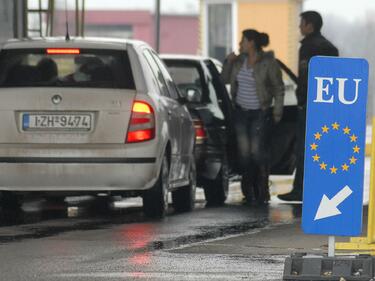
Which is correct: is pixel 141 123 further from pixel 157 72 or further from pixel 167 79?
pixel 167 79

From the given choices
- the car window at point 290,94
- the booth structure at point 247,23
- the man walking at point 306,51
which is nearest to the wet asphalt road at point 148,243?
the man walking at point 306,51

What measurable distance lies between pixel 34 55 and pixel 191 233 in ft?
8.30

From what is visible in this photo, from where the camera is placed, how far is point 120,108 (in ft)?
40.5

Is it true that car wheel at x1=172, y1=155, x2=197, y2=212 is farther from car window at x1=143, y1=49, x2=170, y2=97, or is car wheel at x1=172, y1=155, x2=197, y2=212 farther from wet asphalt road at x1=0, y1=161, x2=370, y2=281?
car window at x1=143, y1=49, x2=170, y2=97

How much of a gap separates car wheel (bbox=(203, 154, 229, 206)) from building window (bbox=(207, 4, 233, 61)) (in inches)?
1067

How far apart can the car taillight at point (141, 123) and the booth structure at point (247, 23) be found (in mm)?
29830

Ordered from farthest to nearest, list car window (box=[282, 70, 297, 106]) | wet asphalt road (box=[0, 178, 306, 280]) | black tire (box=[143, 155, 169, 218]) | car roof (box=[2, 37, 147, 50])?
car window (box=[282, 70, 297, 106]) < car roof (box=[2, 37, 147, 50]) < black tire (box=[143, 155, 169, 218]) < wet asphalt road (box=[0, 178, 306, 280])

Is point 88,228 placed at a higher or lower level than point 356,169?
lower

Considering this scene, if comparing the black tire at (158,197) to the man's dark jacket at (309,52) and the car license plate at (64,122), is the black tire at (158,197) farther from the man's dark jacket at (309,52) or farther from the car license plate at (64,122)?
the man's dark jacket at (309,52)

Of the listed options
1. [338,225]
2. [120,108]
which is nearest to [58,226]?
[120,108]

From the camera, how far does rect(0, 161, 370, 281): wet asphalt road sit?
28.7ft

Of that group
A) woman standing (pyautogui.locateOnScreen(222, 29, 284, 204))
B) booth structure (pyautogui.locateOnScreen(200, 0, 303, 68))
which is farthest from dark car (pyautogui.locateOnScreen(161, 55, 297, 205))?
booth structure (pyautogui.locateOnScreen(200, 0, 303, 68))

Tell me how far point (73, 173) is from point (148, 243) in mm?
1960

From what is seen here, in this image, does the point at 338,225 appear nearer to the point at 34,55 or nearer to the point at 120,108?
the point at 120,108
